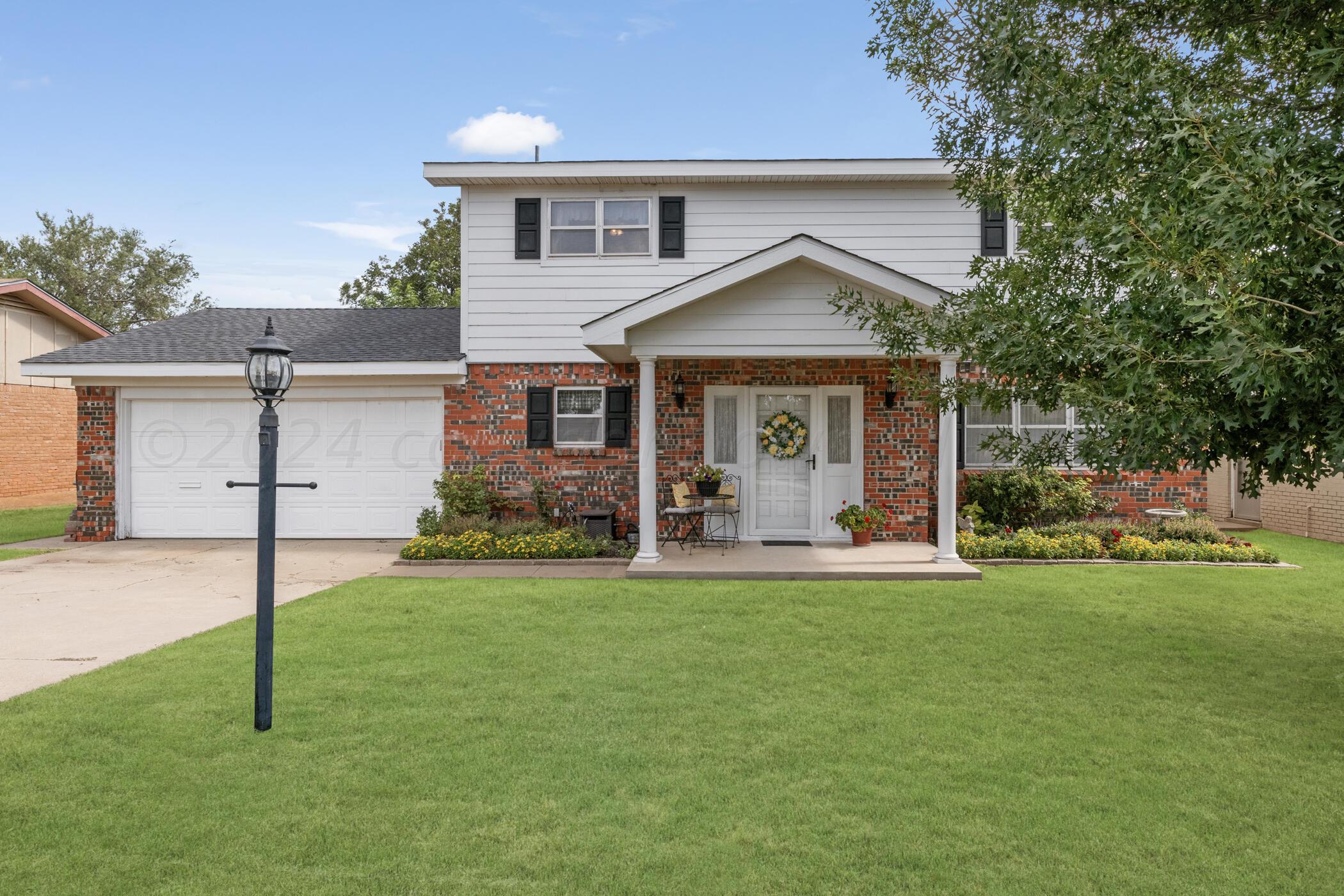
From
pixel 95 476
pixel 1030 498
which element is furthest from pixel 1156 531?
pixel 95 476

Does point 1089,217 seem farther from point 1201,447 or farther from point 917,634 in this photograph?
point 917,634

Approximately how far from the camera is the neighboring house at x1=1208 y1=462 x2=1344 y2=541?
12.1m

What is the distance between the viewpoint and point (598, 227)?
463 inches

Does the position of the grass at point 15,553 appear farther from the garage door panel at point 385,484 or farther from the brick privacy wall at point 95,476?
the garage door panel at point 385,484

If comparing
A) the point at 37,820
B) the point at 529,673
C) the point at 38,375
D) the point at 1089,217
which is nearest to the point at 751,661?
the point at 529,673

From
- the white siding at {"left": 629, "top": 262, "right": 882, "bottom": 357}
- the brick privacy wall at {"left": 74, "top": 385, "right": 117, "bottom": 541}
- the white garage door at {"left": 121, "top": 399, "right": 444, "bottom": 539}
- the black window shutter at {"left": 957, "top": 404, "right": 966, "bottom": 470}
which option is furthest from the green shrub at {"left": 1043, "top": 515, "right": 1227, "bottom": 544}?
the brick privacy wall at {"left": 74, "top": 385, "right": 117, "bottom": 541}

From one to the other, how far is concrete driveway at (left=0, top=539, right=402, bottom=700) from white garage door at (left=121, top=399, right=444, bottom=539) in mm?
402

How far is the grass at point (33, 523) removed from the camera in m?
12.6

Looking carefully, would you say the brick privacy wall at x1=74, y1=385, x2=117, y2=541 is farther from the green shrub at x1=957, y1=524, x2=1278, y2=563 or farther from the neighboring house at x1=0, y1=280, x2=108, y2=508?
the green shrub at x1=957, y1=524, x2=1278, y2=563

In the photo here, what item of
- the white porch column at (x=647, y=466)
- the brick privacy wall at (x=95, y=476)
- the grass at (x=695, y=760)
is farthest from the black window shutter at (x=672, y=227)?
the brick privacy wall at (x=95, y=476)

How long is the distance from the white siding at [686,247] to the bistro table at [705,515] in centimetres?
293

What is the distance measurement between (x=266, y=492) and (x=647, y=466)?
18.1 feet

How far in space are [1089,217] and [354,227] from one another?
71.8 metres

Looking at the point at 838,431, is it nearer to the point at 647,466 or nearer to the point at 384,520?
the point at 647,466
